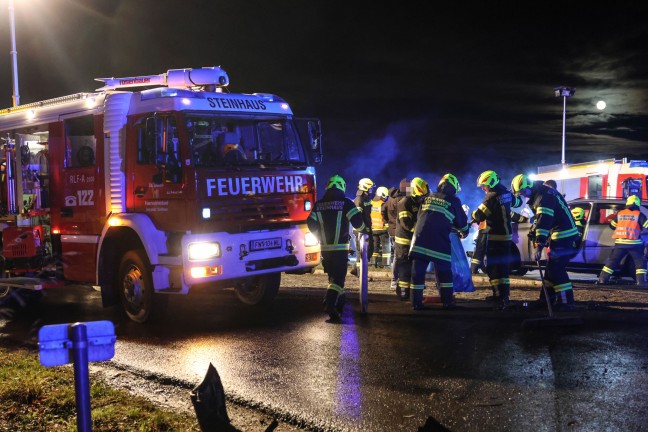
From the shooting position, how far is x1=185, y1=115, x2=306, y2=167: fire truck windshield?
7.47 metres

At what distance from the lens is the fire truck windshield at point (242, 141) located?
747 centimetres

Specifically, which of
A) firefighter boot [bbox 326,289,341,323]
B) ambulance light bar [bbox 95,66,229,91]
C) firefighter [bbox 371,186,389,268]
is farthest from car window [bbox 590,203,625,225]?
ambulance light bar [bbox 95,66,229,91]

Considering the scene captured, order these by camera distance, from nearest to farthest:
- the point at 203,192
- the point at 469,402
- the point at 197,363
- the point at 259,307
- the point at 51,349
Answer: the point at 51,349
the point at 469,402
the point at 197,363
the point at 203,192
the point at 259,307

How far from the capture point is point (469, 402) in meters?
4.70

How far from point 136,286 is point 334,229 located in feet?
8.61

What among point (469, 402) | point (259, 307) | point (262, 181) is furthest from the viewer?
point (259, 307)

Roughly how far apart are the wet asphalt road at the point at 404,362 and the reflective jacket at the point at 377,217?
4.31 meters

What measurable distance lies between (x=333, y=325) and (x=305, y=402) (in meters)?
2.73

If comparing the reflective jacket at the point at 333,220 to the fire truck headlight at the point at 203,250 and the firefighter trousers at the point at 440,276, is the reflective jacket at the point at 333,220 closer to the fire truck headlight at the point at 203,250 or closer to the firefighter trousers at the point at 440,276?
the firefighter trousers at the point at 440,276

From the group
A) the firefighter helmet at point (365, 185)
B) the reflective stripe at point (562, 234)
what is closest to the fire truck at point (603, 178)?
the firefighter helmet at point (365, 185)

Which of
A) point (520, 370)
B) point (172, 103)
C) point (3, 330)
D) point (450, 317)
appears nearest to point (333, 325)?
point (450, 317)

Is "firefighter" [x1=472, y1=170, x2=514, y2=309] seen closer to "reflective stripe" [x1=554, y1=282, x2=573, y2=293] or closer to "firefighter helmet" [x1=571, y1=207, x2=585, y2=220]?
"reflective stripe" [x1=554, y1=282, x2=573, y2=293]

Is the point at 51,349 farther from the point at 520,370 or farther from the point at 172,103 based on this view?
the point at 172,103

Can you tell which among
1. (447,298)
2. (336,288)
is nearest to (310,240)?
(336,288)
